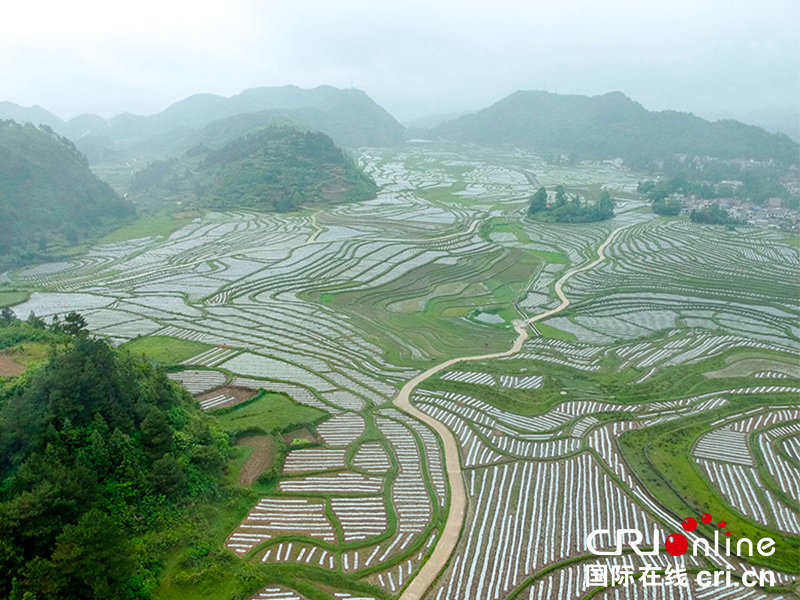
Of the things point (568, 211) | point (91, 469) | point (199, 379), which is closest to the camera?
point (91, 469)

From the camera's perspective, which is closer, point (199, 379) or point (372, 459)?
point (372, 459)

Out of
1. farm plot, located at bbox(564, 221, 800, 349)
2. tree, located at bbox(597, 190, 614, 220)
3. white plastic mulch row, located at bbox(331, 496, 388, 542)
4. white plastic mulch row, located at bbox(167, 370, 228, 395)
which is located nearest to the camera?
white plastic mulch row, located at bbox(331, 496, 388, 542)

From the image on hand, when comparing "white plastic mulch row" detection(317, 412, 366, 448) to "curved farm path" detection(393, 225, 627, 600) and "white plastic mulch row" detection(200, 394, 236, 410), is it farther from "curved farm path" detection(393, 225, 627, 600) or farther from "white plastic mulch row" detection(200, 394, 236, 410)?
"white plastic mulch row" detection(200, 394, 236, 410)

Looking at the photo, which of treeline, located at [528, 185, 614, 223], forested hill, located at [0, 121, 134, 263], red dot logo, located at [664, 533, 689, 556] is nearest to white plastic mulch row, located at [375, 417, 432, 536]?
red dot logo, located at [664, 533, 689, 556]

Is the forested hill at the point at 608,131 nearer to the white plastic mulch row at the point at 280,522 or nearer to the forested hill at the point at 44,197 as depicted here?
the forested hill at the point at 44,197

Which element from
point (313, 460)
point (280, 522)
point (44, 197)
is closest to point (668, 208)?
point (313, 460)

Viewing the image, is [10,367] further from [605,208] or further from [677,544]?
[605,208]
